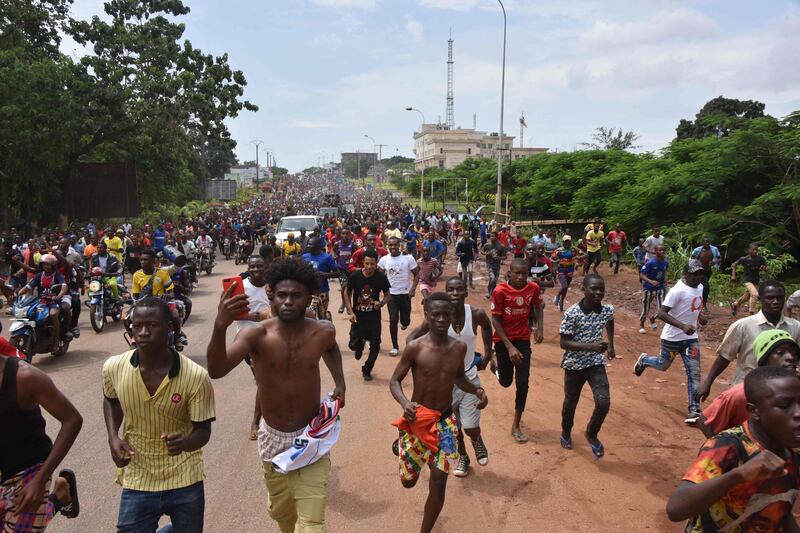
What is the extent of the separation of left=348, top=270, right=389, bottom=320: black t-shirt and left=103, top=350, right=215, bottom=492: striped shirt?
5070 millimetres

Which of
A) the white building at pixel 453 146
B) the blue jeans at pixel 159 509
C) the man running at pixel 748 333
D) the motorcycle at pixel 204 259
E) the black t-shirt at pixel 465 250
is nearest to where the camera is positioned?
the blue jeans at pixel 159 509

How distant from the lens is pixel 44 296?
29.4ft

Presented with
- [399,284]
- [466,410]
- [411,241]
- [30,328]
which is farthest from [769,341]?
[411,241]

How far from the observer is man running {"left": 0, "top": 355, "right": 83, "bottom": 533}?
114 inches

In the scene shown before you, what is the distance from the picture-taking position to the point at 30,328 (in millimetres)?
8602

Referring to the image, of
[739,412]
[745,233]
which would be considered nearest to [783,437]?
[739,412]

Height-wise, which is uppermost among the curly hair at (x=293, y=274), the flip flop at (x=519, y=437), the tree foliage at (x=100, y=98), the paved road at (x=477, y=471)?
the tree foliage at (x=100, y=98)

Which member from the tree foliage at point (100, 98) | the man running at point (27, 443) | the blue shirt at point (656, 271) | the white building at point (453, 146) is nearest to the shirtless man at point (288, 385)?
the man running at point (27, 443)

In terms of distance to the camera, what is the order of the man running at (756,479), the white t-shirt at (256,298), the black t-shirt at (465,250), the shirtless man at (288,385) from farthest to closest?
1. the black t-shirt at (465,250)
2. the white t-shirt at (256,298)
3. the shirtless man at (288,385)
4. the man running at (756,479)

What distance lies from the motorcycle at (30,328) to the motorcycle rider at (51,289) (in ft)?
0.21

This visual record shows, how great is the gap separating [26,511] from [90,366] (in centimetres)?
652

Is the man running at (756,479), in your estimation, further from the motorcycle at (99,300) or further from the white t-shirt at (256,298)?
the motorcycle at (99,300)

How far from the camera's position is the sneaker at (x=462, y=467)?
544 centimetres

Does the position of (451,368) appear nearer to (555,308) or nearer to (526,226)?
(555,308)
